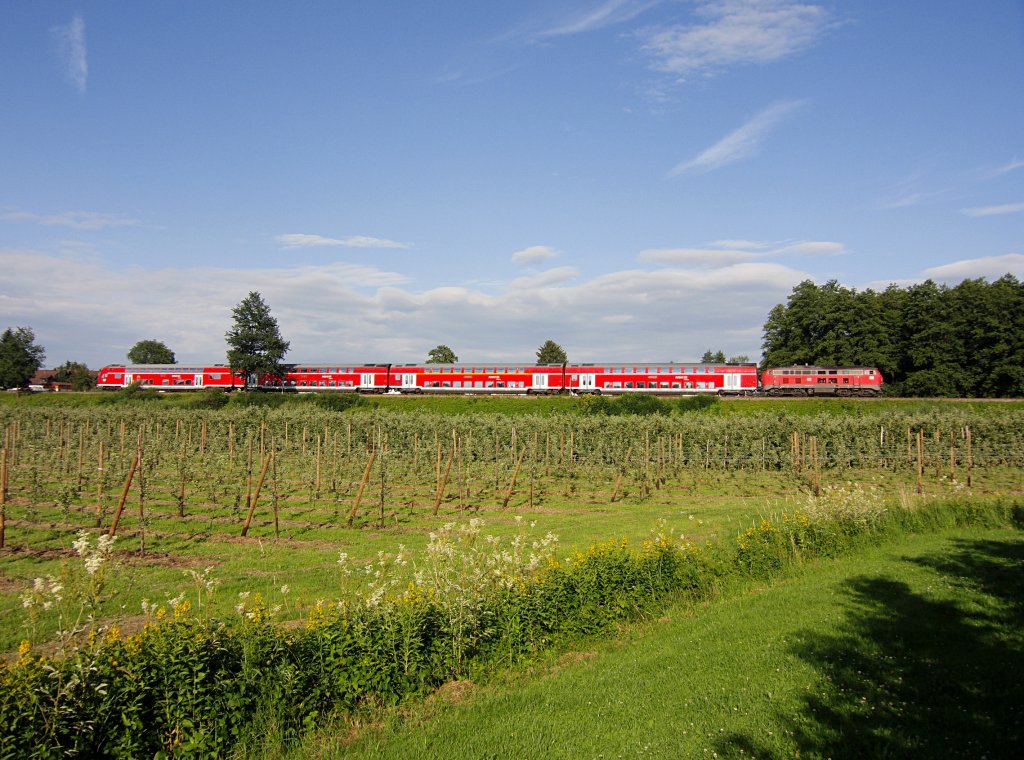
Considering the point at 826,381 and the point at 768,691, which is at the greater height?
the point at 826,381

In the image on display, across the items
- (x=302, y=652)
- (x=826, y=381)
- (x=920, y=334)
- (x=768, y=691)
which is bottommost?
(x=768, y=691)

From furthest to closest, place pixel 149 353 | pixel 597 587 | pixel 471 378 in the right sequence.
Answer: pixel 149 353
pixel 471 378
pixel 597 587

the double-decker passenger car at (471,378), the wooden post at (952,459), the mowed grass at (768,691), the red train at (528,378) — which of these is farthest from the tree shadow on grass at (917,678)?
the red train at (528,378)

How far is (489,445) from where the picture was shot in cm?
3231

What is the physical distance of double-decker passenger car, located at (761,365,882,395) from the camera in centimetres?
5384

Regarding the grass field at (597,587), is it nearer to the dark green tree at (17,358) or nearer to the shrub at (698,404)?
the shrub at (698,404)

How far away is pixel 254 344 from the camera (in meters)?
68.3

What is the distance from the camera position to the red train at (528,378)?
55.2m

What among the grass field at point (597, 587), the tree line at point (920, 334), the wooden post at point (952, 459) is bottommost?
the grass field at point (597, 587)

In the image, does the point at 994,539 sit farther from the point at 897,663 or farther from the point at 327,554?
the point at 327,554

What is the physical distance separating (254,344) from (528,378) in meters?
32.4

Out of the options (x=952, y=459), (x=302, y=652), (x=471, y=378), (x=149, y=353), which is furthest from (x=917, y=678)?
(x=149, y=353)

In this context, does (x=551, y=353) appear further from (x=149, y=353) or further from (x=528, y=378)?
(x=149, y=353)

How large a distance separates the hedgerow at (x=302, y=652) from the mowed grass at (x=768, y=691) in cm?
41
